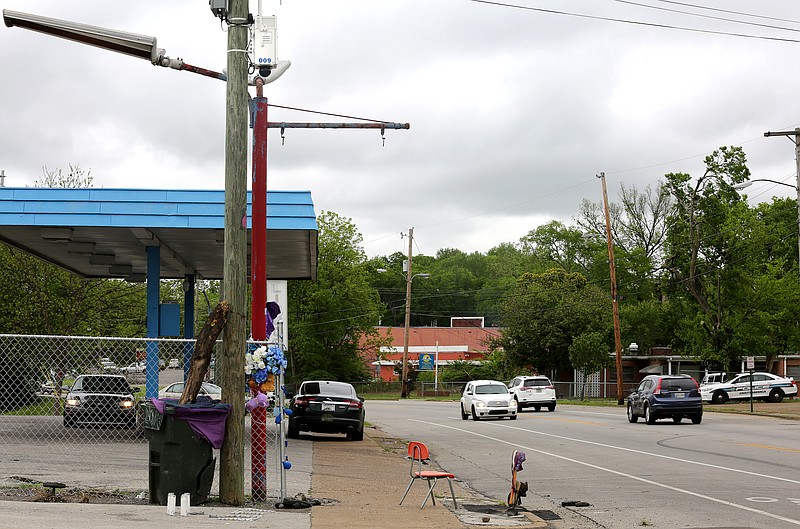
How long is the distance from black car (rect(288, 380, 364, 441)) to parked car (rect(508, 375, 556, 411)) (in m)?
21.8

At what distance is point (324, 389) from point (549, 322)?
43.1 meters

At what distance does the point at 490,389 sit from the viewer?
125 ft

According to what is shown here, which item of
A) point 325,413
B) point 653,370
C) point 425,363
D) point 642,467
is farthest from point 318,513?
point 425,363

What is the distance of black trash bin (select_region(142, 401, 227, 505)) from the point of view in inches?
441

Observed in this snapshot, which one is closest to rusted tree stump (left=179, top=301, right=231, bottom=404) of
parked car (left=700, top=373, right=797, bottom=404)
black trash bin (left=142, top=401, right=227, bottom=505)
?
black trash bin (left=142, top=401, right=227, bottom=505)

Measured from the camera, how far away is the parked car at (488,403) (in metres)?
37.2

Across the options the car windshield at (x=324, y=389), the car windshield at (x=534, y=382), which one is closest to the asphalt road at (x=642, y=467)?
the car windshield at (x=324, y=389)

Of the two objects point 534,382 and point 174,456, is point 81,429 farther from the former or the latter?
point 534,382

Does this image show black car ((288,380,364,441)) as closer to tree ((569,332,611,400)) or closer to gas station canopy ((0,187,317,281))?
gas station canopy ((0,187,317,281))

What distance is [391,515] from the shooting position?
11.7 m

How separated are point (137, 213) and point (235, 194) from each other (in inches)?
358

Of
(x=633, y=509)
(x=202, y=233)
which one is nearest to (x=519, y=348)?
(x=202, y=233)

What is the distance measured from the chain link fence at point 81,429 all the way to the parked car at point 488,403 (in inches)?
790

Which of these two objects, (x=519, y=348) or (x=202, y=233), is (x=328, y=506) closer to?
(x=202, y=233)
